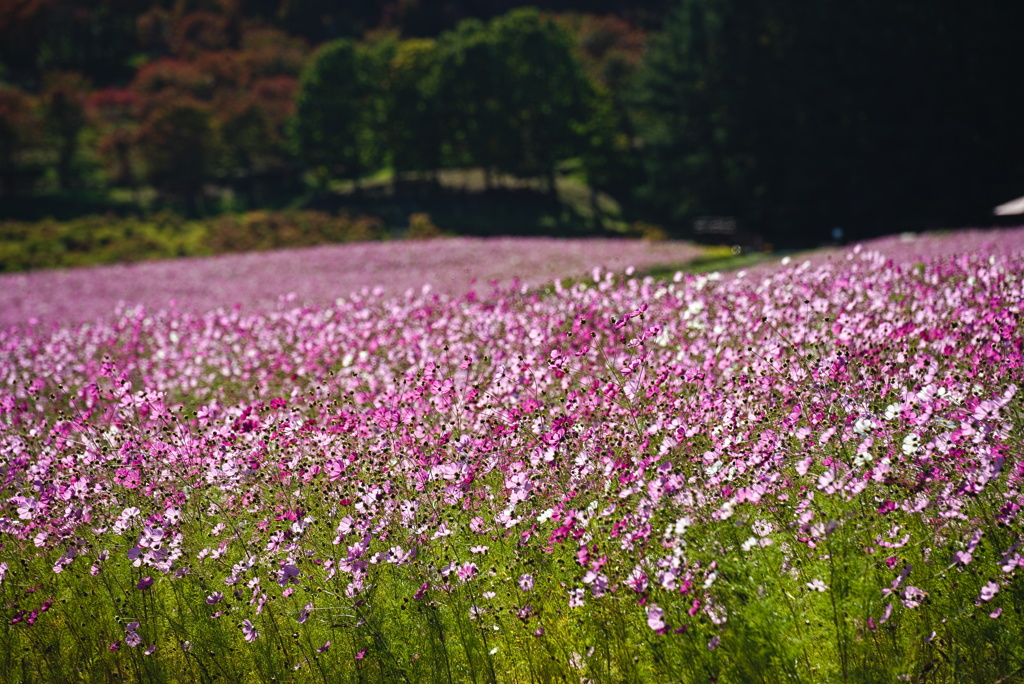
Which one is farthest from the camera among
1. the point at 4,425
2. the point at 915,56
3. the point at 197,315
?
the point at 915,56

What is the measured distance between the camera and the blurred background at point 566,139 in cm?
3102

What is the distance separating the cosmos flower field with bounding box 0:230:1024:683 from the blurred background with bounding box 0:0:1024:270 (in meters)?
25.0

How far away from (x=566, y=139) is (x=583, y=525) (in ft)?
135

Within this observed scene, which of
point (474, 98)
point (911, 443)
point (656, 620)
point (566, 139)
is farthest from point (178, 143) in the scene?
point (911, 443)

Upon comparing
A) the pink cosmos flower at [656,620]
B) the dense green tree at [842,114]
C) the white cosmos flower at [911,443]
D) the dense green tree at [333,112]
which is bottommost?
the pink cosmos flower at [656,620]

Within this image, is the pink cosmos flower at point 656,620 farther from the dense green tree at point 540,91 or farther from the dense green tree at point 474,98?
the dense green tree at point 474,98

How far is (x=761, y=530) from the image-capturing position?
14.2ft

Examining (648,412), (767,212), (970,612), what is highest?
(767,212)

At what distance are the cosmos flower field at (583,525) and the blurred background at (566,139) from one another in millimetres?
24995

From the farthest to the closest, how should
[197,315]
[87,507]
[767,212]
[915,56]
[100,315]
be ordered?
1. [767,212]
2. [915,56]
3. [100,315]
4. [197,315]
5. [87,507]

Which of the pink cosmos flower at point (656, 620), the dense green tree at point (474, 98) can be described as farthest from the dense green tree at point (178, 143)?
the pink cosmos flower at point (656, 620)

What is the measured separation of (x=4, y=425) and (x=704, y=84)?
34.3 meters

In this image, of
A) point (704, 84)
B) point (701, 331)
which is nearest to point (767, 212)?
point (704, 84)

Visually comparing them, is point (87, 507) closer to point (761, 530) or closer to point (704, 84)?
point (761, 530)
